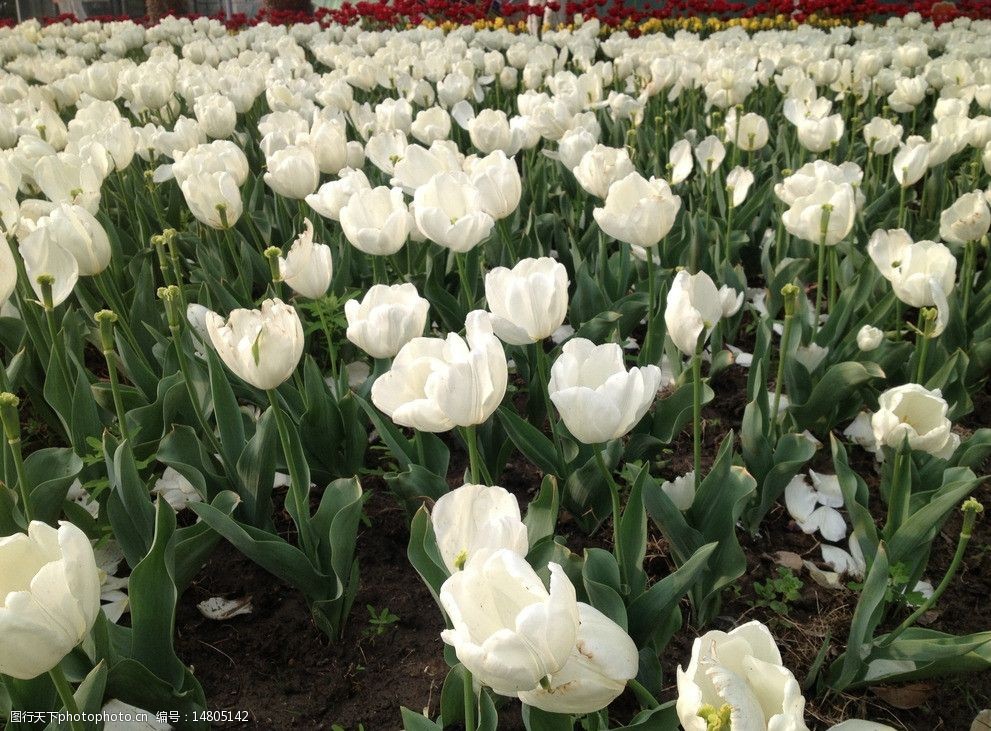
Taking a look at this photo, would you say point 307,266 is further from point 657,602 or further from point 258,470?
point 657,602

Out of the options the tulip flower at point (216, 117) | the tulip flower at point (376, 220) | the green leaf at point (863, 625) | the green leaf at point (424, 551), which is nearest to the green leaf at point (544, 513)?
the green leaf at point (424, 551)

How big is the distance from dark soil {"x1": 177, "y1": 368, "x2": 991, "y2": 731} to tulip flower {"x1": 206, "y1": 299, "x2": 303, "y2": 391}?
595mm

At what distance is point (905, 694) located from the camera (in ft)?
4.98

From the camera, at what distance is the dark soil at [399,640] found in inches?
59.5

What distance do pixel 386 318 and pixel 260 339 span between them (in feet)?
0.78

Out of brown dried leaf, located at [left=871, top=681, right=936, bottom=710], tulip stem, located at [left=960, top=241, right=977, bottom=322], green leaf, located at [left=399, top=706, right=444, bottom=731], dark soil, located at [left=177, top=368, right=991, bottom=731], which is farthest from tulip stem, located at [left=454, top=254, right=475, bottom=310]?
tulip stem, located at [left=960, top=241, right=977, bottom=322]

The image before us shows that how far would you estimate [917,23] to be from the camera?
8.04 m

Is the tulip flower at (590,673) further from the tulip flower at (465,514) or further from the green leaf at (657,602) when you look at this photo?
the green leaf at (657,602)

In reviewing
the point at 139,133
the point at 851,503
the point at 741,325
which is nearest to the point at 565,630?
the point at 851,503

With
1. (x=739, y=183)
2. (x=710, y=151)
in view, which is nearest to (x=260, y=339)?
(x=739, y=183)

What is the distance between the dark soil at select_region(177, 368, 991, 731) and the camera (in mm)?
1512

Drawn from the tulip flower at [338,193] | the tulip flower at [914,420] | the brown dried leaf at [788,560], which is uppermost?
the tulip flower at [338,193]

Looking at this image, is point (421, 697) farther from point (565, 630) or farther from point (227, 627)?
point (565, 630)

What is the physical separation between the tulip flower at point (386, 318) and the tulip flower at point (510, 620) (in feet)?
2.40
